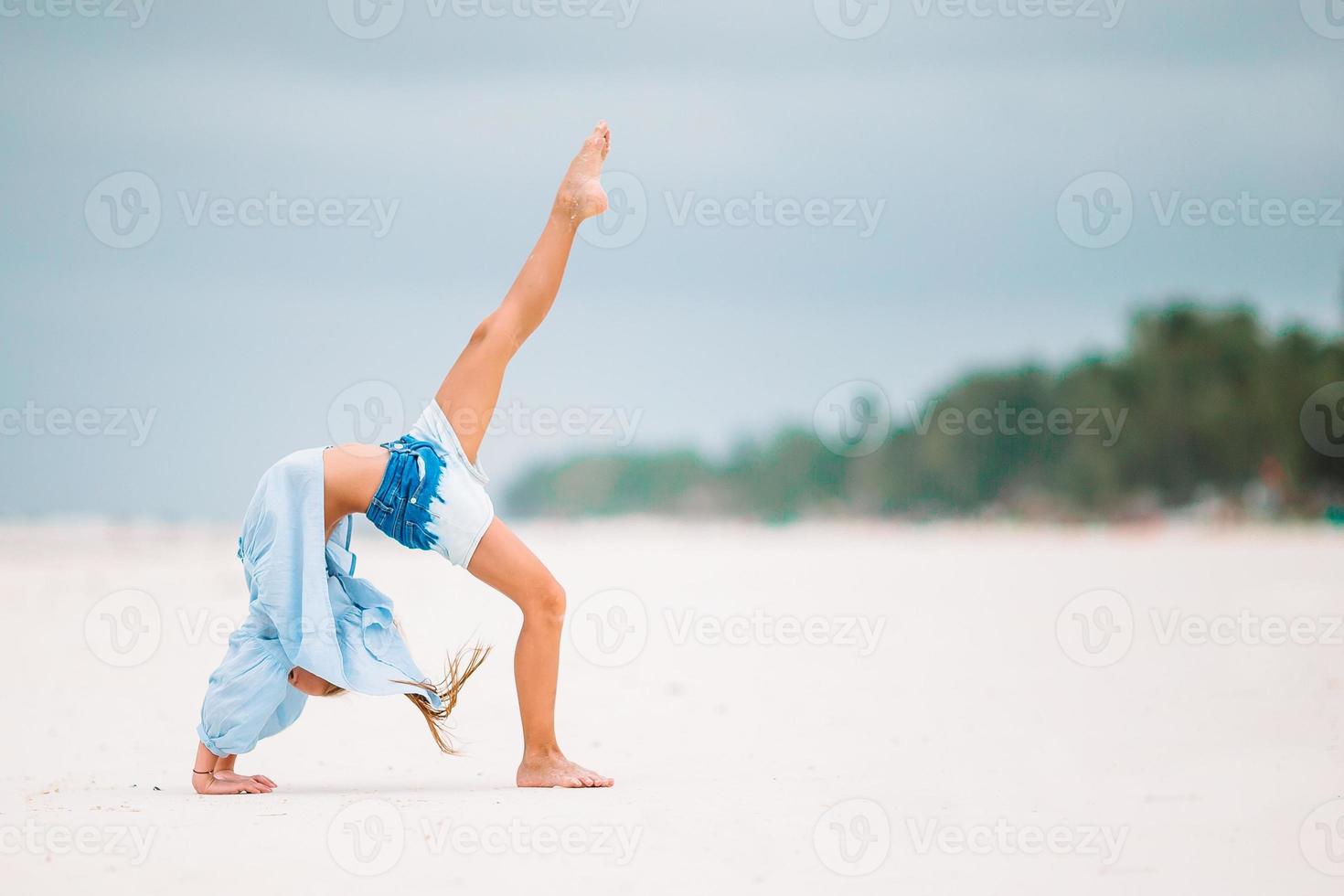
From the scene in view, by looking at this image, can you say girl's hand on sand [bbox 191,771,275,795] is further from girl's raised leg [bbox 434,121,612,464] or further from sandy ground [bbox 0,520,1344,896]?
girl's raised leg [bbox 434,121,612,464]

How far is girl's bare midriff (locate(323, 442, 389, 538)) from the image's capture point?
17.7 ft

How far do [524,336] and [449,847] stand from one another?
2.20m

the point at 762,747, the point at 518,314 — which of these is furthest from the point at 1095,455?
the point at 518,314

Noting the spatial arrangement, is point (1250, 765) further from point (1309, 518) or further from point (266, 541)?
point (1309, 518)

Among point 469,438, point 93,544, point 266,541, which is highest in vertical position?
point 469,438

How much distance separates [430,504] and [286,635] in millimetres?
740

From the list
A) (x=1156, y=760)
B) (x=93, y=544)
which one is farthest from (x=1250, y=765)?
(x=93, y=544)

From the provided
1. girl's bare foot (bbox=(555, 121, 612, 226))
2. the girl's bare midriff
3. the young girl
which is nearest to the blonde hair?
the young girl

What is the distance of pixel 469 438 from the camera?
5559 mm

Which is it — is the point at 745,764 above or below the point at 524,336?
below

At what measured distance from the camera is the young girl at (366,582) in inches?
207

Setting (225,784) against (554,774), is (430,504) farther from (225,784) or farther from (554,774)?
(225,784)

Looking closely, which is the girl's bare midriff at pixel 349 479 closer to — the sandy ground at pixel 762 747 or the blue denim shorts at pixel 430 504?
the blue denim shorts at pixel 430 504

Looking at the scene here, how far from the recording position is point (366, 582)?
5.66 meters
